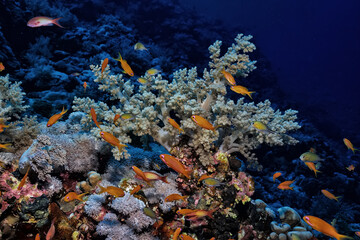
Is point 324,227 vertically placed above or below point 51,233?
above

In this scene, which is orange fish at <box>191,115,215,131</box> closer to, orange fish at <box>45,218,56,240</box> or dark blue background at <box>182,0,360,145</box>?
orange fish at <box>45,218,56,240</box>

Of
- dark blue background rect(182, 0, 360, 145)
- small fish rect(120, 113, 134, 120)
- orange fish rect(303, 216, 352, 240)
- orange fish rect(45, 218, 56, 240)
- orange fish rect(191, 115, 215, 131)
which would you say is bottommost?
dark blue background rect(182, 0, 360, 145)

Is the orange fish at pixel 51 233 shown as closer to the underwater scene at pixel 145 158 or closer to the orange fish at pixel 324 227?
the underwater scene at pixel 145 158

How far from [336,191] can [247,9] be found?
7413 centimetres

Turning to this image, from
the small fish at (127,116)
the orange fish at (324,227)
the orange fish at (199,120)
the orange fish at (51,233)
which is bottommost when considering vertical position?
the orange fish at (51,233)

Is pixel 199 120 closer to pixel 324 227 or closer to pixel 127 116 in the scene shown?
pixel 127 116

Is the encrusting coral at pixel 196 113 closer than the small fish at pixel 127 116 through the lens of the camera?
No

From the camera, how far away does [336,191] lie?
8930mm

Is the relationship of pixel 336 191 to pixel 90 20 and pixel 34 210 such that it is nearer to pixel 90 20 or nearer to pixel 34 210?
pixel 34 210

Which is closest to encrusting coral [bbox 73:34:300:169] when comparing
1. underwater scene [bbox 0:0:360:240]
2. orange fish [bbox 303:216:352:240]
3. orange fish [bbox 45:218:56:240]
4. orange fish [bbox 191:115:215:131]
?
underwater scene [bbox 0:0:360:240]

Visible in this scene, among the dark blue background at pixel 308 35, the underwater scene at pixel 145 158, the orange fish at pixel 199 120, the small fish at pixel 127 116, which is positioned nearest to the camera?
the orange fish at pixel 199 120

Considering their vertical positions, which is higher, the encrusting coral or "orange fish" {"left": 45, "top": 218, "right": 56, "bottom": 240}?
the encrusting coral

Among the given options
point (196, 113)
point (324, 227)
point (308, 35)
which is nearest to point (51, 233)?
point (196, 113)

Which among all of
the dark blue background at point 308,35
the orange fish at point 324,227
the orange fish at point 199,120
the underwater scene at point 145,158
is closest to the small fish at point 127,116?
the underwater scene at point 145,158
